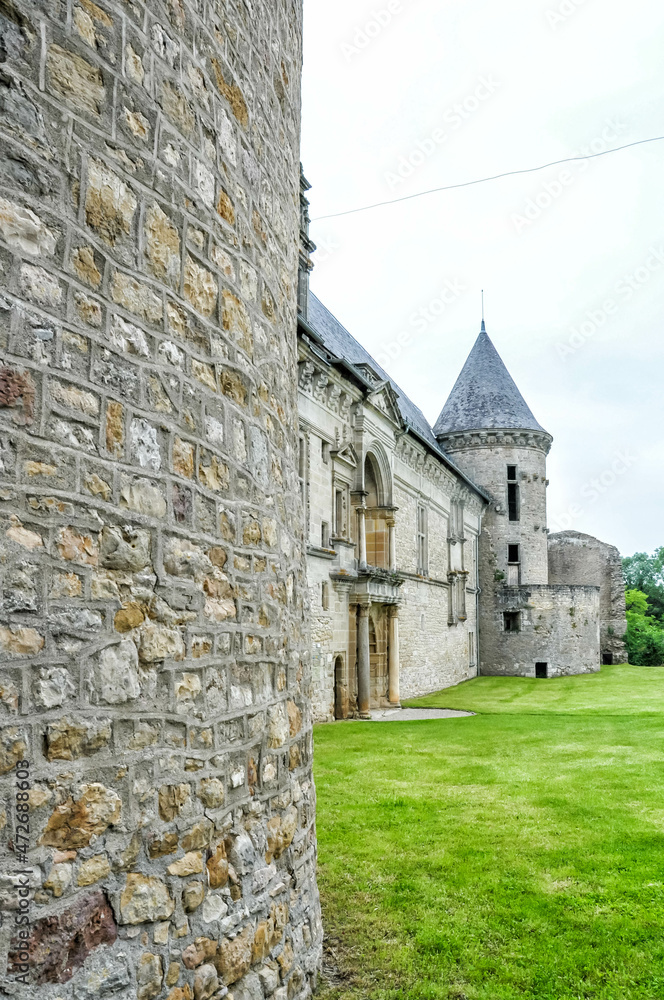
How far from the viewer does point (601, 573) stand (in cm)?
4016

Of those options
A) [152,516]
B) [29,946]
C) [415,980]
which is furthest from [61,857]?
[415,980]

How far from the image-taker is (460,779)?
857 centimetres

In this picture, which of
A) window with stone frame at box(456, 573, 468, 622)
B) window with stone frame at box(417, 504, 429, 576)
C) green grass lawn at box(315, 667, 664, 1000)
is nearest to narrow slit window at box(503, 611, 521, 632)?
window with stone frame at box(456, 573, 468, 622)

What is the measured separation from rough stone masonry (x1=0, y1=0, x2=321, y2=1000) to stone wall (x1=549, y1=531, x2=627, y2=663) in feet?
126

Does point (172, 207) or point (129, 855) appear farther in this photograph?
point (172, 207)

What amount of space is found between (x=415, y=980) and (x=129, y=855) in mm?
2287

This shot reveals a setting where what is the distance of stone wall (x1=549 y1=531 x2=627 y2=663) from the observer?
1528 inches

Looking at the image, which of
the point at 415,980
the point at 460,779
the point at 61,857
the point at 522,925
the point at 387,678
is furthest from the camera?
the point at 387,678

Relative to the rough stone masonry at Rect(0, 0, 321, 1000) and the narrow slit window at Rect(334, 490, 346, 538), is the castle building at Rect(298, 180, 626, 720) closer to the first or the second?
the narrow slit window at Rect(334, 490, 346, 538)

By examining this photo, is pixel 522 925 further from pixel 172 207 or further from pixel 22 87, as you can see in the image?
pixel 22 87

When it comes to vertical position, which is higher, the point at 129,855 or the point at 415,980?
the point at 129,855

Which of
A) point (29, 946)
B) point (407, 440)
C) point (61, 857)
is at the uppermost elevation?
point (407, 440)

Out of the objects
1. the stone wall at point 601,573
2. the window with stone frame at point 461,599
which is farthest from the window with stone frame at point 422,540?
the stone wall at point 601,573

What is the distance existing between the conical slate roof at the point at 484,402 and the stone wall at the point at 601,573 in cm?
1049
